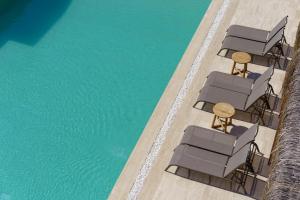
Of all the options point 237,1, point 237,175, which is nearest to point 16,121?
point 237,175

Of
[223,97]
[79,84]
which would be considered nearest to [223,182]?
[223,97]

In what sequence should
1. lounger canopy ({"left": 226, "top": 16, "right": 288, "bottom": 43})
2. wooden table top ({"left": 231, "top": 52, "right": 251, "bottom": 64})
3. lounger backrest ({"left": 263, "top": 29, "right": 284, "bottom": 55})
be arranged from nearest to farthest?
wooden table top ({"left": 231, "top": 52, "right": 251, "bottom": 64}) → lounger backrest ({"left": 263, "top": 29, "right": 284, "bottom": 55}) → lounger canopy ({"left": 226, "top": 16, "right": 288, "bottom": 43})

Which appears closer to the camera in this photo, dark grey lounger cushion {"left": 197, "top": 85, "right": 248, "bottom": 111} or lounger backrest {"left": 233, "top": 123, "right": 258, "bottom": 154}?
lounger backrest {"left": 233, "top": 123, "right": 258, "bottom": 154}

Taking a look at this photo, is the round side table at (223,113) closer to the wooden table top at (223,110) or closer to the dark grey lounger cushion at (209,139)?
the wooden table top at (223,110)

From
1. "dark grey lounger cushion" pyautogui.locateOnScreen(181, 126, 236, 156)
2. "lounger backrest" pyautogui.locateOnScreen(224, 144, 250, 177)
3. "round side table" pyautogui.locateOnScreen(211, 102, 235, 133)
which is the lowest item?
"lounger backrest" pyautogui.locateOnScreen(224, 144, 250, 177)

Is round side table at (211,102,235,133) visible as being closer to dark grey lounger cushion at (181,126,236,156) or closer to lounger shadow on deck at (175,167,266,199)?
dark grey lounger cushion at (181,126,236,156)

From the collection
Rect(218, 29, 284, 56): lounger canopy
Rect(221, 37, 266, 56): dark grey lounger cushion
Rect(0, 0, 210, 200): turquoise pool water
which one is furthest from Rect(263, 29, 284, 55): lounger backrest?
Rect(0, 0, 210, 200): turquoise pool water

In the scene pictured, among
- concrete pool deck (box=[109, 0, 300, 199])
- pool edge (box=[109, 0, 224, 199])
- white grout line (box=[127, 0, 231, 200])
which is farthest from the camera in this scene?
pool edge (box=[109, 0, 224, 199])

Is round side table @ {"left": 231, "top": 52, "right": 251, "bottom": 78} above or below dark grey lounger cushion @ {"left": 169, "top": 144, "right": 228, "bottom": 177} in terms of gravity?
above
